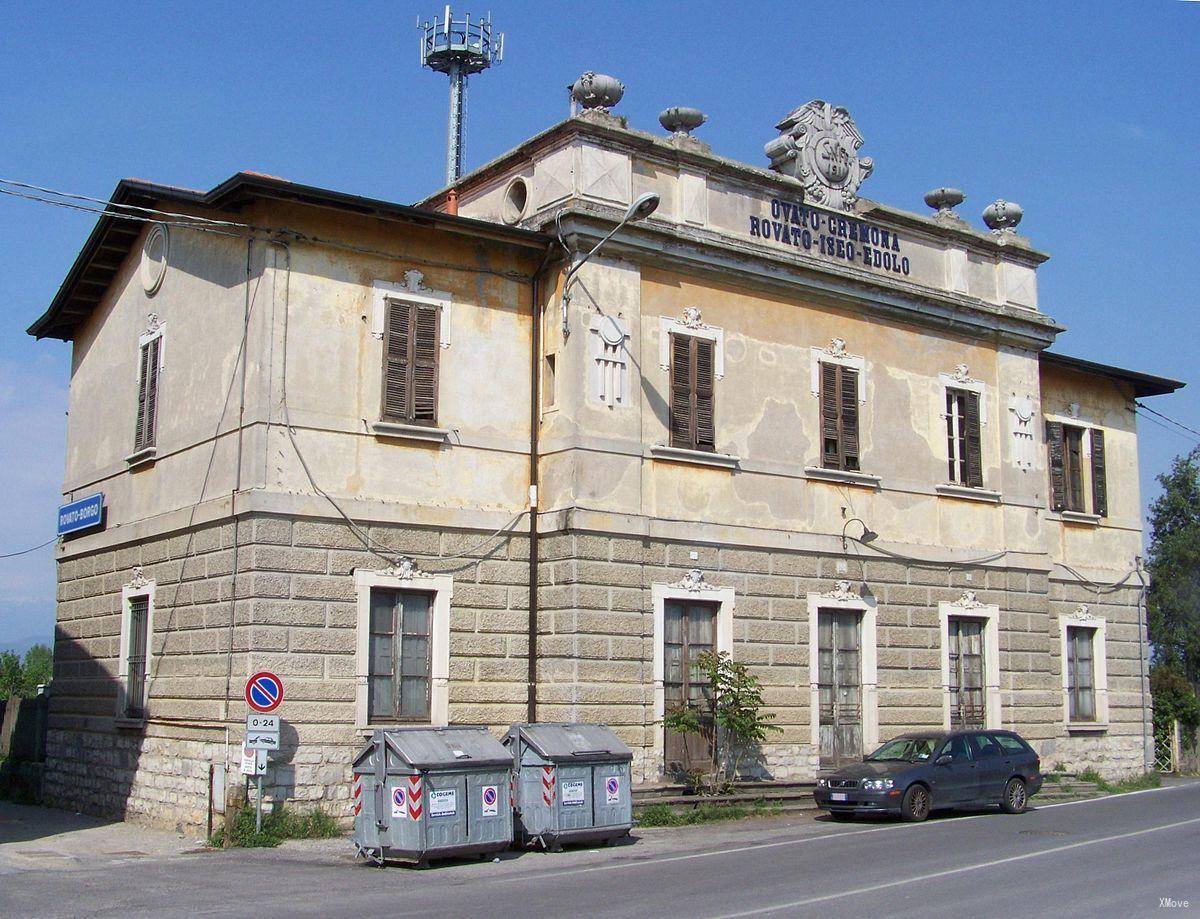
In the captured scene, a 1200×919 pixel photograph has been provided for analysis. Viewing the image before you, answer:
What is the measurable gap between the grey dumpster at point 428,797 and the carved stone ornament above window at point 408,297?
618 cm

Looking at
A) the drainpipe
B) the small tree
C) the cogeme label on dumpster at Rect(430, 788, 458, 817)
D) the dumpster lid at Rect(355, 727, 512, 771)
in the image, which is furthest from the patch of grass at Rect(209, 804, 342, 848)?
the small tree

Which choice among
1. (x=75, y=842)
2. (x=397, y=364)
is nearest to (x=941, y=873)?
(x=397, y=364)

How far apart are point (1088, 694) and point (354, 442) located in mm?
17419

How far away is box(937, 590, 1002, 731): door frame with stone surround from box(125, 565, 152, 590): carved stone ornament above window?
13710mm

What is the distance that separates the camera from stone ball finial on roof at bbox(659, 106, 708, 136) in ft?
73.1

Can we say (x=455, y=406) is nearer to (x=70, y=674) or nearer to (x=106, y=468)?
(x=106, y=468)

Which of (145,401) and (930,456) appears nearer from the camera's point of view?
(145,401)

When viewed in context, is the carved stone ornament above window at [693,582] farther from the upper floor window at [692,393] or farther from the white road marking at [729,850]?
the white road marking at [729,850]

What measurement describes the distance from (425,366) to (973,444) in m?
11.3

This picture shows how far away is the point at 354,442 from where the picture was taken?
1912cm

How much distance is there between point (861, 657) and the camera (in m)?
23.5

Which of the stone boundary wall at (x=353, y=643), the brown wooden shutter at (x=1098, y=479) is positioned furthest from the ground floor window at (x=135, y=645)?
the brown wooden shutter at (x=1098, y=479)

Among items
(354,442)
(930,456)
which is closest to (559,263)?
(354,442)

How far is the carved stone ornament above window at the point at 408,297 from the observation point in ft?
64.2
